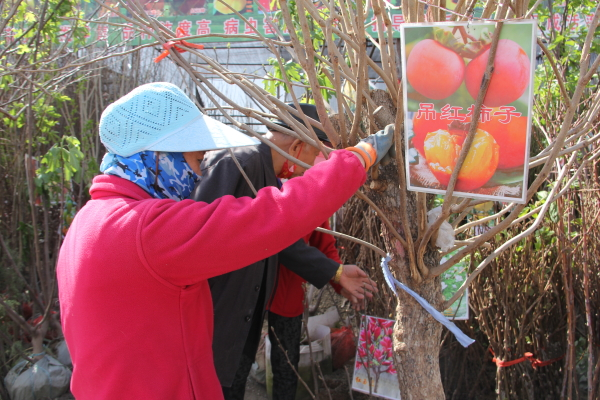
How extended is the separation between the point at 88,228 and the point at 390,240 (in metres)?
0.85

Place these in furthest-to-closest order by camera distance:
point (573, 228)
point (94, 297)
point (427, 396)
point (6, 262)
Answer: point (6, 262)
point (573, 228)
point (427, 396)
point (94, 297)

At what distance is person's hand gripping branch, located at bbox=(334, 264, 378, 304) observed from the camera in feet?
7.17

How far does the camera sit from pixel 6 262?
3.30 m

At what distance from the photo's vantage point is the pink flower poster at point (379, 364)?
2129 millimetres

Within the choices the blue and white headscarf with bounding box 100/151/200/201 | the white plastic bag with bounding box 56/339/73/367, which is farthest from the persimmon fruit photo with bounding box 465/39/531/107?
the white plastic bag with bounding box 56/339/73/367

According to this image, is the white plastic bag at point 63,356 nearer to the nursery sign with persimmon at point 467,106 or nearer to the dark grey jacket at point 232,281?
the dark grey jacket at point 232,281

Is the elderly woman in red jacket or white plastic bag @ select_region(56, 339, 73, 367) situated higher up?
the elderly woman in red jacket

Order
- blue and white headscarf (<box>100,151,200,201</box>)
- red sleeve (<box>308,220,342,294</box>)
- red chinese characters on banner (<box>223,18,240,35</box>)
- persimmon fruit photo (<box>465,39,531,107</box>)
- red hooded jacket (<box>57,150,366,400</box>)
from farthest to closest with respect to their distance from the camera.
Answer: red chinese characters on banner (<box>223,18,240,35</box>) → red sleeve (<box>308,220,342,294</box>) → blue and white headscarf (<box>100,151,200,201</box>) → red hooded jacket (<box>57,150,366,400</box>) → persimmon fruit photo (<box>465,39,531,107</box>)

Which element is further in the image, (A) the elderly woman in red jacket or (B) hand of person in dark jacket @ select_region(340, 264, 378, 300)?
(B) hand of person in dark jacket @ select_region(340, 264, 378, 300)

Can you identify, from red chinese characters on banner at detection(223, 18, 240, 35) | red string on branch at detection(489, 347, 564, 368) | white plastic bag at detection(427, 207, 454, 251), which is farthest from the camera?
red chinese characters on banner at detection(223, 18, 240, 35)

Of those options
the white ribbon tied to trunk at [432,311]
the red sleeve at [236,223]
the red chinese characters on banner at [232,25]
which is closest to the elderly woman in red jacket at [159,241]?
the red sleeve at [236,223]

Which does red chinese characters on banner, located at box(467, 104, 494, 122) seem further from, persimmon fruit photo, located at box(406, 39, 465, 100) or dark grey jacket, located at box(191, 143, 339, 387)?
dark grey jacket, located at box(191, 143, 339, 387)

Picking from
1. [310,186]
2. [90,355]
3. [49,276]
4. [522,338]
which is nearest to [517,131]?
[310,186]

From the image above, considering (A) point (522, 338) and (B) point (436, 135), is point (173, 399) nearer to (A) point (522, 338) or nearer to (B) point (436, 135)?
(B) point (436, 135)
